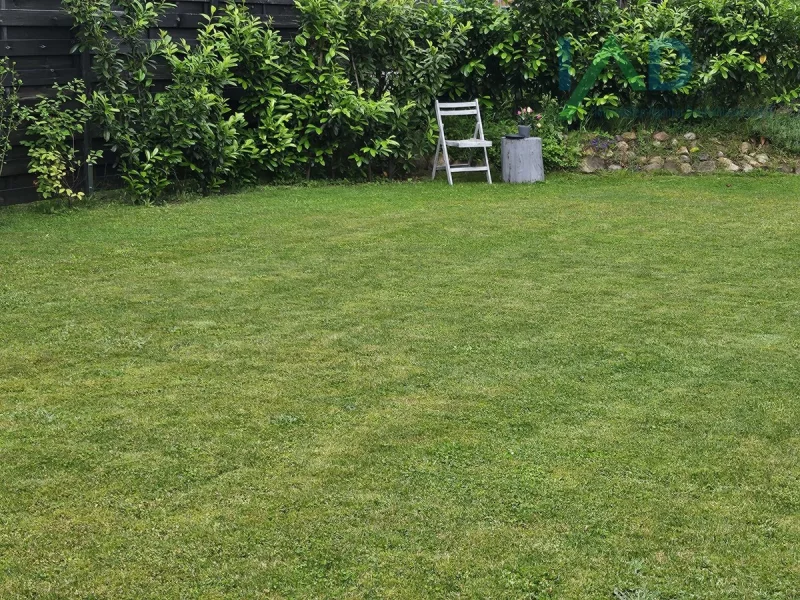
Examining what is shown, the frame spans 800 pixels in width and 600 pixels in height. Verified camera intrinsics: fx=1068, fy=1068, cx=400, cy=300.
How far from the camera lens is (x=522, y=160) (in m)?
10.4

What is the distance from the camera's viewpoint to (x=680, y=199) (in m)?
9.25

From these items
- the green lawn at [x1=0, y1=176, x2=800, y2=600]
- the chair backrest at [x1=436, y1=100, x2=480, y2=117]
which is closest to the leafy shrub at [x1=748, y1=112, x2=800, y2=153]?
the chair backrest at [x1=436, y1=100, x2=480, y2=117]

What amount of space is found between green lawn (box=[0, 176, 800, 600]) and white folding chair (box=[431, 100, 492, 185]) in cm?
304

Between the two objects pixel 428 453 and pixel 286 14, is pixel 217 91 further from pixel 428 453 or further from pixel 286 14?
pixel 428 453

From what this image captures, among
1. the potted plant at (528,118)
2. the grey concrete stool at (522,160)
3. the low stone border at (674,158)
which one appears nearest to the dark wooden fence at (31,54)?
the grey concrete stool at (522,160)

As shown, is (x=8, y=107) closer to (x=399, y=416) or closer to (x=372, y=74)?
(x=372, y=74)

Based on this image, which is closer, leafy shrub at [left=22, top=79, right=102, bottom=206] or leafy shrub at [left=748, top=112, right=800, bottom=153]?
leafy shrub at [left=22, top=79, right=102, bottom=206]

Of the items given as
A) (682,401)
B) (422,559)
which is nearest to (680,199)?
(682,401)

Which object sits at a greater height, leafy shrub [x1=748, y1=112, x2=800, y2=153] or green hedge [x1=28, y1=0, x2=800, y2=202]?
Answer: green hedge [x1=28, y1=0, x2=800, y2=202]

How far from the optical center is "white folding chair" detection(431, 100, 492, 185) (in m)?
10.4

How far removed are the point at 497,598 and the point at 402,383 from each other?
1.72 metres

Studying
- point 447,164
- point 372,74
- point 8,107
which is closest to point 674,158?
point 447,164

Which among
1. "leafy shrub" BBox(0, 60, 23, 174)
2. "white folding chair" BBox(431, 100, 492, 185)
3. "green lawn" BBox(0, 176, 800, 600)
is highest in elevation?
"leafy shrub" BBox(0, 60, 23, 174)

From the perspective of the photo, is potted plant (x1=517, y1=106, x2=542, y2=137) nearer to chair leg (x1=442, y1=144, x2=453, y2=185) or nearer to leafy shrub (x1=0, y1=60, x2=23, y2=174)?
chair leg (x1=442, y1=144, x2=453, y2=185)
